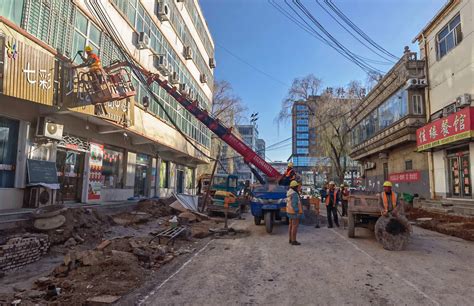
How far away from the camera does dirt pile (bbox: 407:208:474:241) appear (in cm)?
1122

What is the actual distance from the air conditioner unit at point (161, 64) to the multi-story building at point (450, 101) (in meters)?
16.2

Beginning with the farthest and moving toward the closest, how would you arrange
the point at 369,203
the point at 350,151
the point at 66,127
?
the point at 350,151 → the point at 66,127 → the point at 369,203

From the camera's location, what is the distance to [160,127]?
803 inches

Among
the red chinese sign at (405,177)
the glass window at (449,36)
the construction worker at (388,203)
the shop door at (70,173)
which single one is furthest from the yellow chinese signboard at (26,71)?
the red chinese sign at (405,177)

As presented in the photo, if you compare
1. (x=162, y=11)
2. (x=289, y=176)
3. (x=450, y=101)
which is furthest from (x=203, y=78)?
(x=450, y=101)

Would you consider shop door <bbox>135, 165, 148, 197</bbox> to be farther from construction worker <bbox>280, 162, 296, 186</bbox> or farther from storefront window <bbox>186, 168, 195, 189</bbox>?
storefront window <bbox>186, 168, 195, 189</bbox>

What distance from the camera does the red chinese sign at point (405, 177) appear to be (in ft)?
66.6

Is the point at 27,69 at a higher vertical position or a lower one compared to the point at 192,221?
higher

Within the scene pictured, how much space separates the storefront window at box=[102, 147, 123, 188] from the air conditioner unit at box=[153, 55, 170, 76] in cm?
618

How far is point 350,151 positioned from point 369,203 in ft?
89.9

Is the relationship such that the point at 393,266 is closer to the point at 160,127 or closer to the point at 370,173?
the point at 160,127

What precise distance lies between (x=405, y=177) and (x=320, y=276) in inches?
750

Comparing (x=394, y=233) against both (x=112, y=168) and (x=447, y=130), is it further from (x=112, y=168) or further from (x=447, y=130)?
(x=112, y=168)

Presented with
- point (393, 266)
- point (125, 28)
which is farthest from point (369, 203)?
Answer: point (125, 28)
